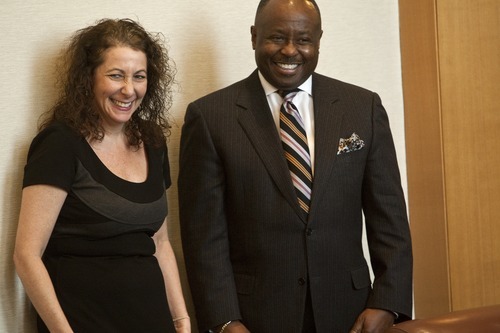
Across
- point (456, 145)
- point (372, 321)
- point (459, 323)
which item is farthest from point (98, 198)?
point (456, 145)

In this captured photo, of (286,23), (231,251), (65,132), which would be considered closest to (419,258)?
(231,251)

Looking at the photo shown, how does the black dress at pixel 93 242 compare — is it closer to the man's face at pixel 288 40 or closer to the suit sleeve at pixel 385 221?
the man's face at pixel 288 40

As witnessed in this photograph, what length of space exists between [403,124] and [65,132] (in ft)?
5.62

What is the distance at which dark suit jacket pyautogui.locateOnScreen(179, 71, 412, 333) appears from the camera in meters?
2.65

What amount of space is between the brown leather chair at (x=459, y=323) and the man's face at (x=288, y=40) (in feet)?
3.04

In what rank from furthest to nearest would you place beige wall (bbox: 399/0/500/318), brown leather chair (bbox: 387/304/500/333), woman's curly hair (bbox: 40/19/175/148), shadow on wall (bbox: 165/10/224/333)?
beige wall (bbox: 399/0/500/318) → shadow on wall (bbox: 165/10/224/333) → woman's curly hair (bbox: 40/19/175/148) → brown leather chair (bbox: 387/304/500/333)

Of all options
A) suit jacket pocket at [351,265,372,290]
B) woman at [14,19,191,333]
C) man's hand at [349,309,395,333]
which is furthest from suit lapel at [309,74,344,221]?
woman at [14,19,191,333]

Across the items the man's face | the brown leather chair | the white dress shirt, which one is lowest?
the brown leather chair

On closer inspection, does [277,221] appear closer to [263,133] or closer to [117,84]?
[263,133]

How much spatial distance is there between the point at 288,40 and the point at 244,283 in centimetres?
85

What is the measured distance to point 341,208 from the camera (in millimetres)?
2695

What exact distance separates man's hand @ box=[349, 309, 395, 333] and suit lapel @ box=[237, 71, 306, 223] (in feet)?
1.35

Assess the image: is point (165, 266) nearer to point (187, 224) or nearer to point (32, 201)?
point (187, 224)

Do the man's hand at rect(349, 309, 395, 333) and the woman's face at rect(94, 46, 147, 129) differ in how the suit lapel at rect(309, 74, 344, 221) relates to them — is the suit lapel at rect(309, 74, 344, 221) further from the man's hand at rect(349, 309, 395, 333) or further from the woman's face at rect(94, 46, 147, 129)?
the woman's face at rect(94, 46, 147, 129)
